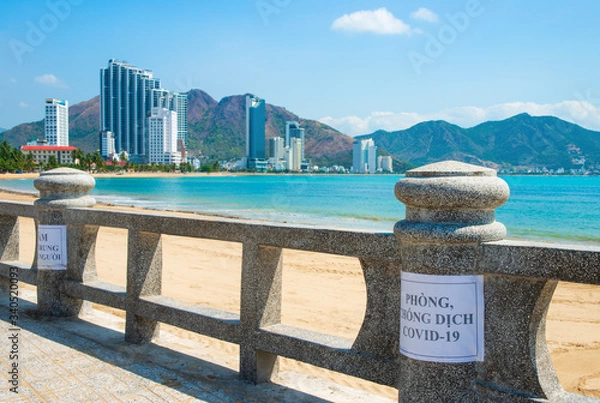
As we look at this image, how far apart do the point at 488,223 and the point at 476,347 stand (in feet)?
1.97

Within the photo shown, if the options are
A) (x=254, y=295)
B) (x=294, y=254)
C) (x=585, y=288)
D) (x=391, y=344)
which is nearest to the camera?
(x=391, y=344)

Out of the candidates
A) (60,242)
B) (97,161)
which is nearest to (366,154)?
(97,161)

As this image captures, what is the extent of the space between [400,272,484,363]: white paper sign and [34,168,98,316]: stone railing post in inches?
152

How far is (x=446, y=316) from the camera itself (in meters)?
2.68

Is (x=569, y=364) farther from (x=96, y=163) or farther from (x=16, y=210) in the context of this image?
(x=96, y=163)

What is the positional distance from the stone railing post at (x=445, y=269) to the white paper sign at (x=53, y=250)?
408cm

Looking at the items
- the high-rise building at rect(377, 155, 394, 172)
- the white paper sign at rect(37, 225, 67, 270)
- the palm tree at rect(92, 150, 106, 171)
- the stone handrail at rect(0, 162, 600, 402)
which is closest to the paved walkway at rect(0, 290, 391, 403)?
the stone handrail at rect(0, 162, 600, 402)

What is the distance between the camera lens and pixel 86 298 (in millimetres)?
5355

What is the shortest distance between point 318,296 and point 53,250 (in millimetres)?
5765

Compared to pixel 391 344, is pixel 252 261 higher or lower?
higher

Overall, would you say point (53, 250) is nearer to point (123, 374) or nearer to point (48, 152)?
point (123, 374)

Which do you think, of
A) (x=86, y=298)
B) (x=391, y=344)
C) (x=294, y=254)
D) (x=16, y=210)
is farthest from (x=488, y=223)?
(x=294, y=254)

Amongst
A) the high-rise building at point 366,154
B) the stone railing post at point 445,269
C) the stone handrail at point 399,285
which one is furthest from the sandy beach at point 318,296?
the high-rise building at point 366,154

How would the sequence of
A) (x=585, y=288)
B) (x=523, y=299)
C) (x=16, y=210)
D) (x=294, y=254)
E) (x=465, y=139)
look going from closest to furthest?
(x=523, y=299)
(x=16, y=210)
(x=585, y=288)
(x=294, y=254)
(x=465, y=139)
